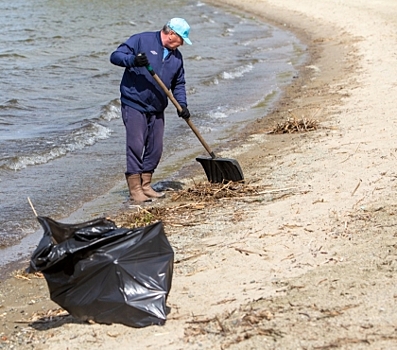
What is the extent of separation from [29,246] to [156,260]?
8.24 feet

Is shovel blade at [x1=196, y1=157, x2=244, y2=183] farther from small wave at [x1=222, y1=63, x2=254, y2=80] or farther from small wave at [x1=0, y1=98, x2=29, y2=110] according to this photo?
small wave at [x1=222, y1=63, x2=254, y2=80]

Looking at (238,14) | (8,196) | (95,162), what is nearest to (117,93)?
(95,162)

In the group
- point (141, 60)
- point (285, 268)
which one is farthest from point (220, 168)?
point (285, 268)

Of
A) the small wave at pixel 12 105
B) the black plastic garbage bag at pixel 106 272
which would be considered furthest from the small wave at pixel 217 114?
the black plastic garbage bag at pixel 106 272

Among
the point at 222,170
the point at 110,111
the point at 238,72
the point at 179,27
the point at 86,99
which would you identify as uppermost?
the point at 179,27

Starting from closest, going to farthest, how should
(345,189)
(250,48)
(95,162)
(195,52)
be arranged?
(345,189), (95,162), (195,52), (250,48)

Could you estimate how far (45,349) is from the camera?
13.3 feet

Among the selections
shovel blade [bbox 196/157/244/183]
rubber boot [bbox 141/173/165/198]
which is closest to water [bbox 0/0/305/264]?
rubber boot [bbox 141/173/165/198]

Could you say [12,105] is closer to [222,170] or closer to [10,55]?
[222,170]

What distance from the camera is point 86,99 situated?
46.0 feet

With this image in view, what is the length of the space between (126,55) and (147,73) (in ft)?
1.07

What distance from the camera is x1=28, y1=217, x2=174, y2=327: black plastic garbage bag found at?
399 centimetres

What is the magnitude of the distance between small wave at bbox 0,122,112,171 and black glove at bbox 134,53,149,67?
10.2 feet

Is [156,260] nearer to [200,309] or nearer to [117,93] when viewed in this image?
[200,309]
